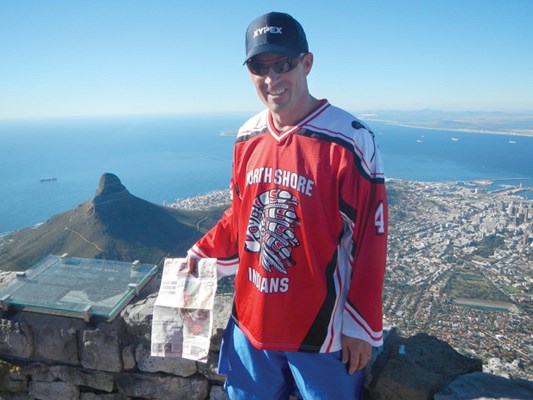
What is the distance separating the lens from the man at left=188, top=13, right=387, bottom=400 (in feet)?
5.44

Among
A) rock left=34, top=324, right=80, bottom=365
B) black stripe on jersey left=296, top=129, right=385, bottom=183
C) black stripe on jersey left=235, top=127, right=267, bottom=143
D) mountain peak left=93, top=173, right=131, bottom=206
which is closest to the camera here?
black stripe on jersey left=296, top=129, right=385, bottom=183

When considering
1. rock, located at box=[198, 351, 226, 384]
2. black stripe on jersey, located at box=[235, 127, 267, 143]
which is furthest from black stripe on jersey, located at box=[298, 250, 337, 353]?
rock, located at box=[198, 351, 226, 384]

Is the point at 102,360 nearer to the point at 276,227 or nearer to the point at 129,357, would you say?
the point at 129,357

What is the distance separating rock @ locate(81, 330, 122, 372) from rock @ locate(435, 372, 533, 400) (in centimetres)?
213

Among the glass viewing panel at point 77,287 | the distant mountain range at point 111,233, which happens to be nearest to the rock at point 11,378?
the glass viewing panel at point 77,287

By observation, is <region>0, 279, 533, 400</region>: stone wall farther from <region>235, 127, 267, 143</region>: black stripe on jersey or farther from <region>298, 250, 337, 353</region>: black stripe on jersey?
<region>235, 127, 267, 143</region>: black stripe on jersey

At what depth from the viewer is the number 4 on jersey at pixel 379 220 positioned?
64.6 inches

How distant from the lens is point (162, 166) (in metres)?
72.8

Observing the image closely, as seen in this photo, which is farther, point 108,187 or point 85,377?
point 108,187

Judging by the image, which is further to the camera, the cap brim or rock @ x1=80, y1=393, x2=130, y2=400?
rock @ x1=80, y1=393, x2=130, y2=400

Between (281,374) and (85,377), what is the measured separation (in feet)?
5.78

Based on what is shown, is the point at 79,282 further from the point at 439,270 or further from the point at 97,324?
the point at 439,270

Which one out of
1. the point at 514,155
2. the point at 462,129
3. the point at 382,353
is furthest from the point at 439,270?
the point at 462,129

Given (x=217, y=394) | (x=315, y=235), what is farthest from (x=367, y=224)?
(x=217, y=394)
